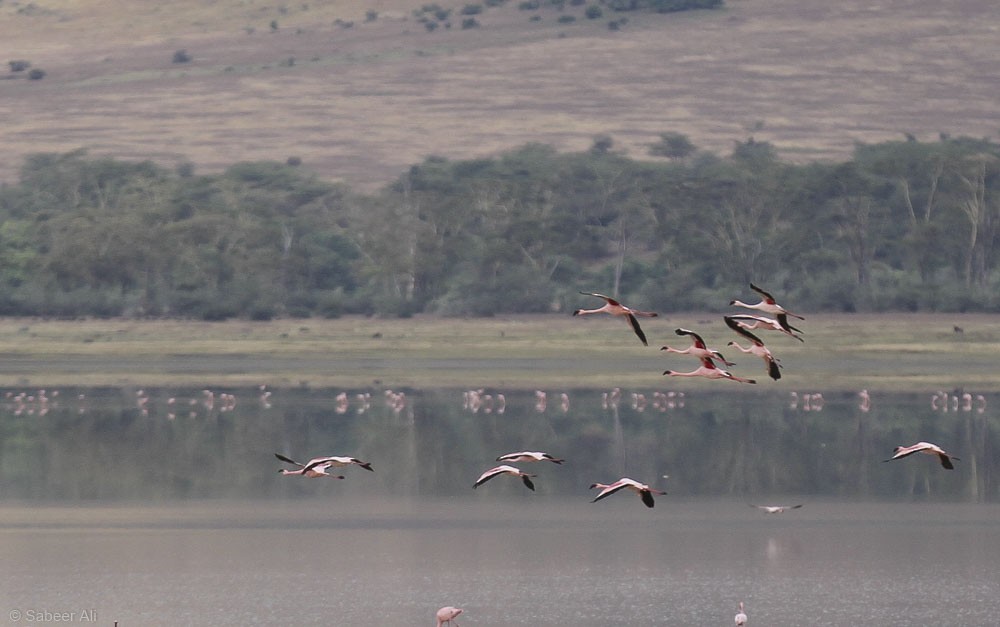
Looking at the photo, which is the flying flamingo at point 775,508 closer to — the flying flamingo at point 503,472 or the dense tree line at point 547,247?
the flying flamingo at point 503,472

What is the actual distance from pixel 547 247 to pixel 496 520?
55072 millimetres

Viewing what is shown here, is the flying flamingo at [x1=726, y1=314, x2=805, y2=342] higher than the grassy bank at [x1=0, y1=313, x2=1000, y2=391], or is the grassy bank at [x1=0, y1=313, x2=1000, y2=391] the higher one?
the flying flamingo at [x1=726, y1=314, x2=805, y2=342]

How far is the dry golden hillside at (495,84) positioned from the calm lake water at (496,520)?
316 ft

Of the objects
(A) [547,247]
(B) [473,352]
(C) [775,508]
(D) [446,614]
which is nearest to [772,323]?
(D) [446,614]

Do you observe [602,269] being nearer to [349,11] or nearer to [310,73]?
[310,73]

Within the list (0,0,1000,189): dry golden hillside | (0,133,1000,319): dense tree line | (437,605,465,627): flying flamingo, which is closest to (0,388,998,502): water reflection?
(437,605,465,627): flying flamingo

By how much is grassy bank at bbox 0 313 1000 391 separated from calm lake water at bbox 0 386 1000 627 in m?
10.3

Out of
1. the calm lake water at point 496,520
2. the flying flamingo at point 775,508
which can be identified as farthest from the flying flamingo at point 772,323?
the flying flamingo at point 775,508

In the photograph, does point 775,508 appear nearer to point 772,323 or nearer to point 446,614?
point 446,614

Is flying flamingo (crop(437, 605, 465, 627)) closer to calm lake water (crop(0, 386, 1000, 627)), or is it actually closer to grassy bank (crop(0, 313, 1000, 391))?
calm lake water (crop(0, 386, 1000, 627))

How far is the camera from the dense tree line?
76000mm

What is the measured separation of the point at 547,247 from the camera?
8300 cm

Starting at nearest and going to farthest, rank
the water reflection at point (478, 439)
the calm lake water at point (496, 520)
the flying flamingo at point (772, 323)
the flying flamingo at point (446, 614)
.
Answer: the flying flamingo at point (772, 323)
the flying flamingo at point (446, 614)
the calm lake water at point (496, 520)
the water reflection at point (478, 439)

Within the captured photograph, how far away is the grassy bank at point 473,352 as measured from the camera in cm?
5569
